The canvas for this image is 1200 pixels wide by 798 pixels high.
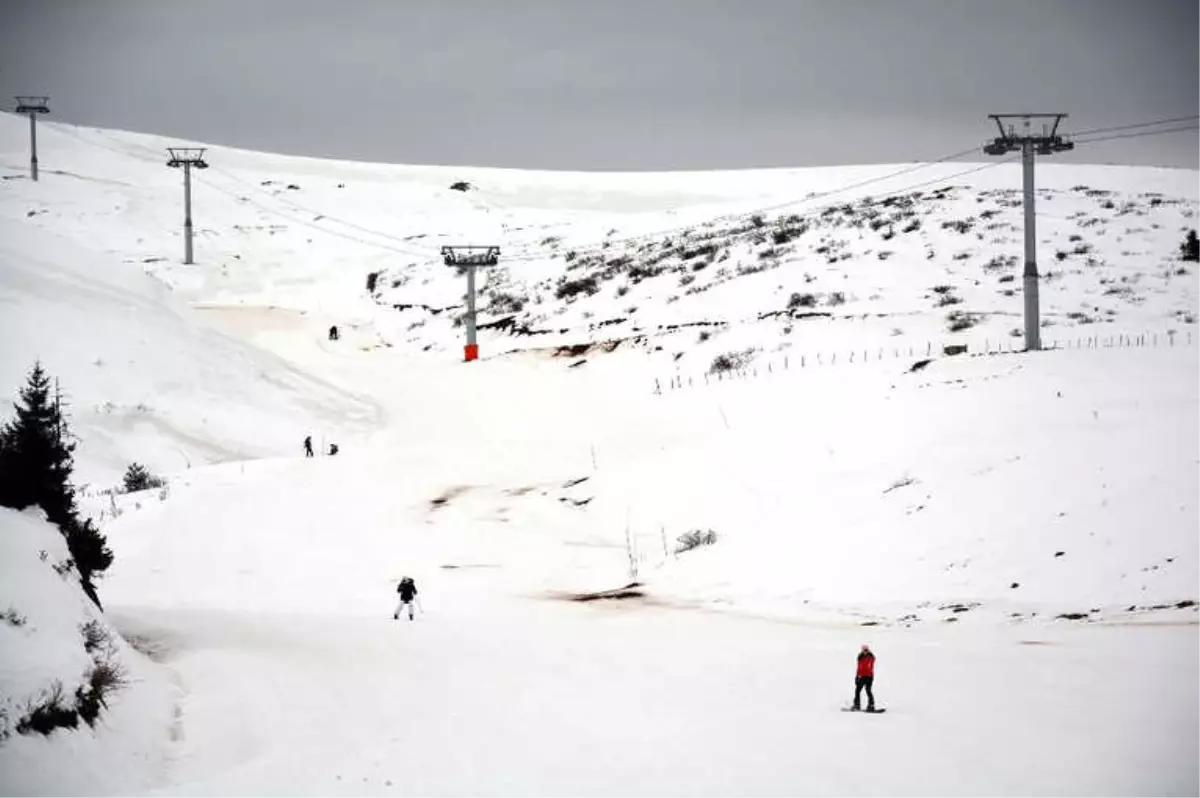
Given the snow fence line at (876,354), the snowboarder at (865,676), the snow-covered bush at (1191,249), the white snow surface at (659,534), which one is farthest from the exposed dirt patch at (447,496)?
the snow-covered bush at (1191,249)

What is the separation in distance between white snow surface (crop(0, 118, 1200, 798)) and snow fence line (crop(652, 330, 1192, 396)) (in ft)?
1.38

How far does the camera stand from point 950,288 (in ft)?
169

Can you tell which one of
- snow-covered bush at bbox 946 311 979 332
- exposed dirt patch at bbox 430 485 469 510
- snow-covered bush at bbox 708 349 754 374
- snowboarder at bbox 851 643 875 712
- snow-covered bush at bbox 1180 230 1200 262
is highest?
snow-covered bush at bbox 1180 230 1200 262

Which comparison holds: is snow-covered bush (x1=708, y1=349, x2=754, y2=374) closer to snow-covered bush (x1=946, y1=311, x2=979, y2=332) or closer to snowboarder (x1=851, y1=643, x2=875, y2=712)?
snow-covered bush (x1=946, y1=311, x2=979, y2=332)

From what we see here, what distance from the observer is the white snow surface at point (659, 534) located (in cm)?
1430

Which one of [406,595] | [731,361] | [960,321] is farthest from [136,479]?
[960,321]

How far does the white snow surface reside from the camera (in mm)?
14305

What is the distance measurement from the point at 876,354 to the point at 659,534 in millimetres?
16156

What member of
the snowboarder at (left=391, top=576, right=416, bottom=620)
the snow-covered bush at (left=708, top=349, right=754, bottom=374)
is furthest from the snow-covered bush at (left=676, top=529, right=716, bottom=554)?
the snow-covered bush at (left=708, top=349, right=754, bottom=374)

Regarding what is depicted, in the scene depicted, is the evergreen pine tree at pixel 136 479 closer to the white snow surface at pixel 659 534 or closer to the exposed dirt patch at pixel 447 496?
the white snow surface at pixel 659 534

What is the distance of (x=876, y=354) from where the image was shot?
138 feet

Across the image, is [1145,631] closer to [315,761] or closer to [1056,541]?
[1056,541]

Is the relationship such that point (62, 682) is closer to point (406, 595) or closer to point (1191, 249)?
point (406, 595)

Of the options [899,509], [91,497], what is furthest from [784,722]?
[91,497]
